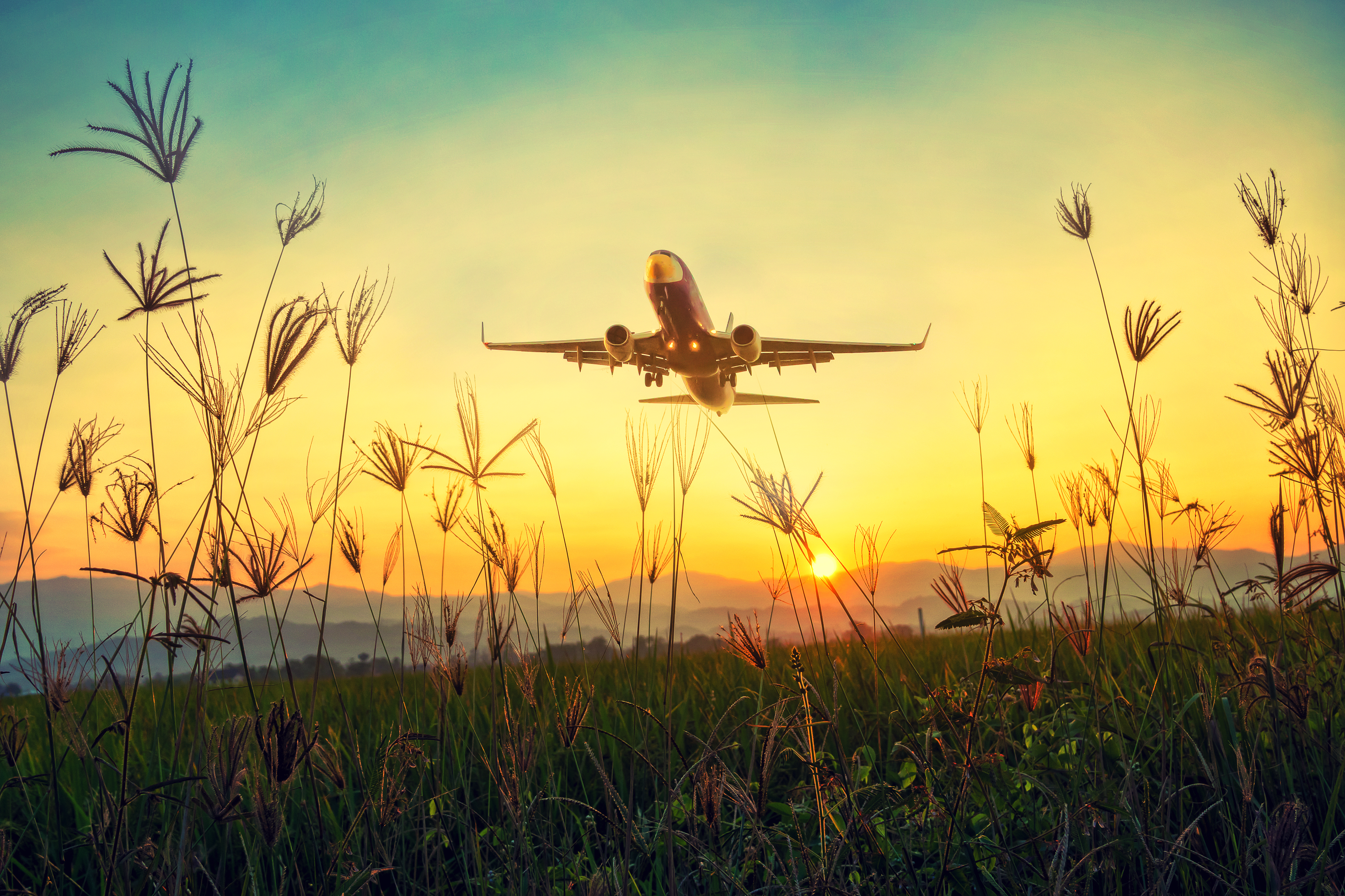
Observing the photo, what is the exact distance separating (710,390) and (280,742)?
30580mm

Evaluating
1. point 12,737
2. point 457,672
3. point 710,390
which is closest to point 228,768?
point 457,672

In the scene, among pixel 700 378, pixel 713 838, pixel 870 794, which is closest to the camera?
pixel 713 838

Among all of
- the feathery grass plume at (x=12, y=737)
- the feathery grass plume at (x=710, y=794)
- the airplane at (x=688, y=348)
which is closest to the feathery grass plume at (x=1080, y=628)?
the feathery grass plume at (x=710, y=794)

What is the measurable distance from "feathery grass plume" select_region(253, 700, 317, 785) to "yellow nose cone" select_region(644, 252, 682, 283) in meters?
24.6

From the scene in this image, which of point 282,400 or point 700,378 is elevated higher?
point 700,378

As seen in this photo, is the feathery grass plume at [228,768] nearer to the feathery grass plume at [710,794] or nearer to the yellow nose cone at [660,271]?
the feathery grass plume at [710,794]

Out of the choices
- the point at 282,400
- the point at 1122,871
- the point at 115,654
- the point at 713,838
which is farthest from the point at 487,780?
the point at 1122,871

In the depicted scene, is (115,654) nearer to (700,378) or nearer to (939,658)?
(939,658)

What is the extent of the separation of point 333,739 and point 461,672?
11.0 ft

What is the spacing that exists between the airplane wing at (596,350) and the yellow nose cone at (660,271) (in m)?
3.17

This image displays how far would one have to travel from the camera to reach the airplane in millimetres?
26188

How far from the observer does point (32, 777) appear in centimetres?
304

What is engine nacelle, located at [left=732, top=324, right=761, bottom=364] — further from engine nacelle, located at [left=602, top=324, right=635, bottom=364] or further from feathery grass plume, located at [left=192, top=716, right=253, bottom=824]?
feathery grass plume, located at [left=192, top=716, right=253, bottom=824]

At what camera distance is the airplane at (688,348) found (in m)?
26.2
